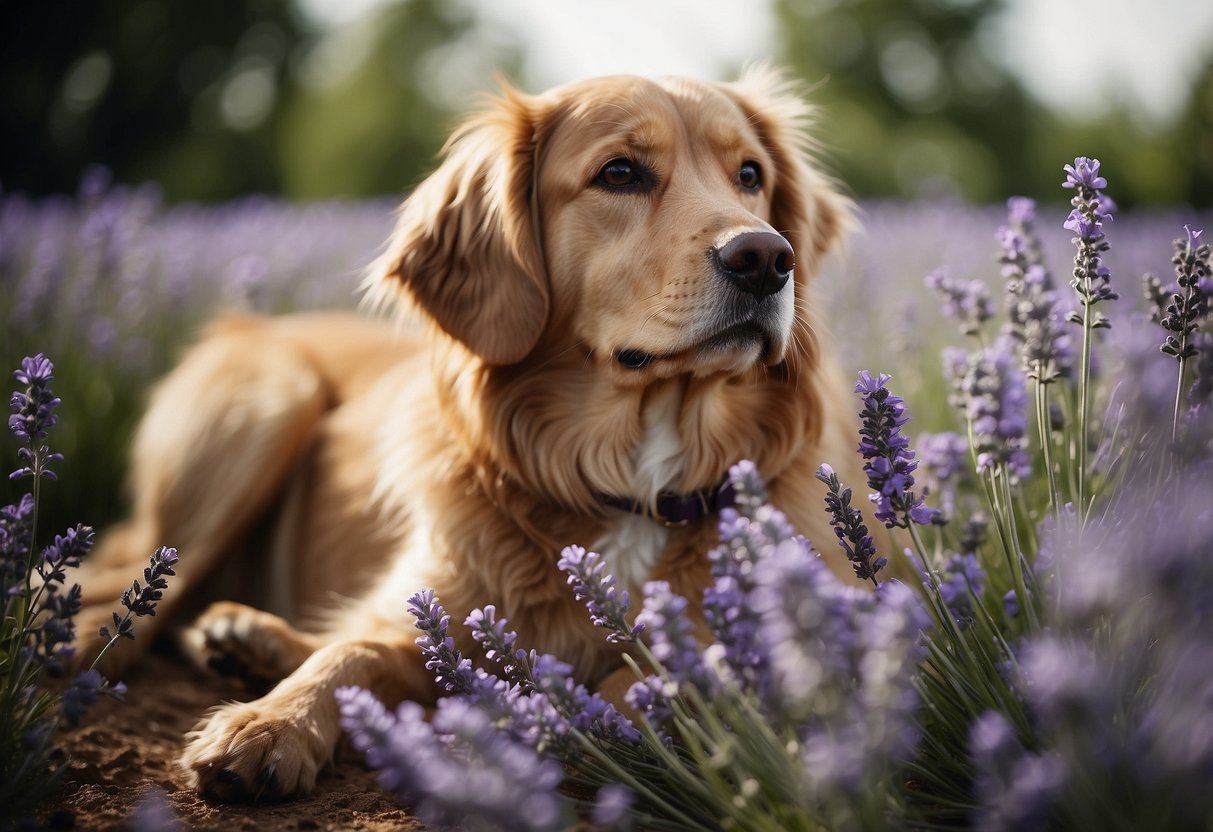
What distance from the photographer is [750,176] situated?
2.93 meters

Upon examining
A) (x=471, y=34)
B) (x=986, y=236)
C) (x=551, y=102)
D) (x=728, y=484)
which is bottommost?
(x=728, y=484)

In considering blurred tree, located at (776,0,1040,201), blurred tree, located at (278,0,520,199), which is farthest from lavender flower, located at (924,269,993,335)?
blurred tree, located at (776,0,1040,201)

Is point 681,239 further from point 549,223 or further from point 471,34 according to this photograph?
point 471,34

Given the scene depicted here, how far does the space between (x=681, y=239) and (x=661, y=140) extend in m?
0.41

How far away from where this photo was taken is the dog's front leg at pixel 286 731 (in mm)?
1934

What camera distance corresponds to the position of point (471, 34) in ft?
69.1

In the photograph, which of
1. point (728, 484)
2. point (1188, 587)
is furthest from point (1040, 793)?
point (728, 484)

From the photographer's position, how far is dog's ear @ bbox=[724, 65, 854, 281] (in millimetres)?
3123

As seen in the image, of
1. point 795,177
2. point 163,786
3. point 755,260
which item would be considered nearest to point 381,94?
point 795,177

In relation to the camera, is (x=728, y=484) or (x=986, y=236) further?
(x=986, y=236)

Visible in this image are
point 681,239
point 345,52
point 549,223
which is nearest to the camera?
point 681,239

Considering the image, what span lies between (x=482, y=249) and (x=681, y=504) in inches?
35.2

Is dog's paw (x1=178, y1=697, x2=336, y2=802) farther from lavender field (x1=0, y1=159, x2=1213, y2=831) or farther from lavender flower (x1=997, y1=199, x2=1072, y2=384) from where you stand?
lavender flower (x1=997, y1=199, x2=1072, y2=384)

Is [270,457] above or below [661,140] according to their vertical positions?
below
